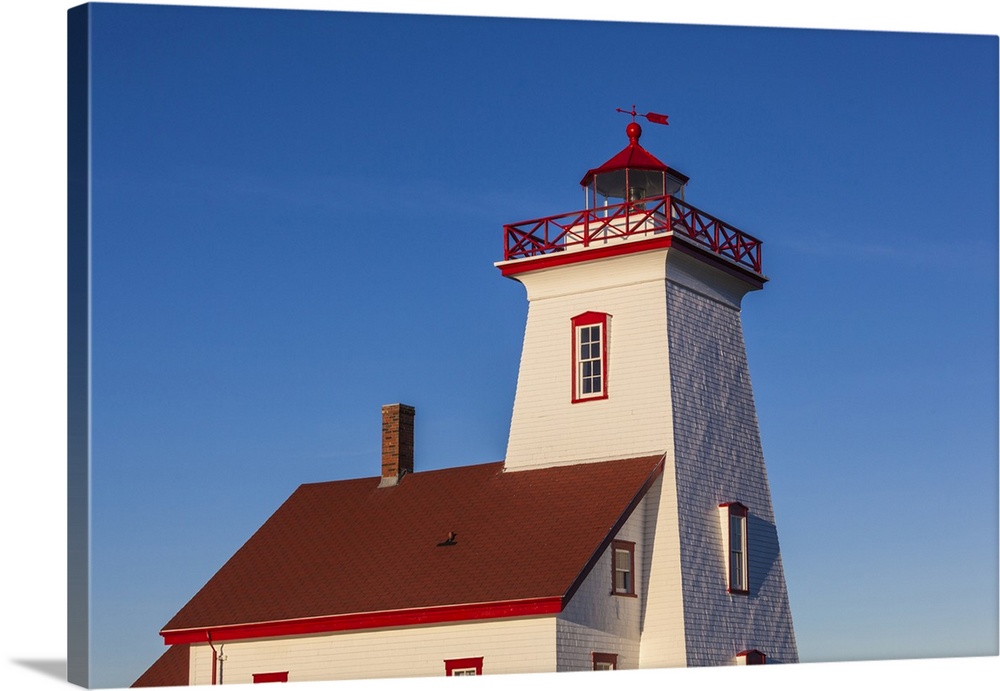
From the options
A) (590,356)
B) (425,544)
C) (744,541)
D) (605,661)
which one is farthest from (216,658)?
(744,541)

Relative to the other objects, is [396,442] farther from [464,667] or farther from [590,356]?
[464,667]

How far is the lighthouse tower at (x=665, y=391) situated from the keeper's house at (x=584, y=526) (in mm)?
34

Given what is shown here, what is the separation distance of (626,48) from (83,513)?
10.6m

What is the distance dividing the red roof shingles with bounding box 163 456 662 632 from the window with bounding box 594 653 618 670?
4.59ft

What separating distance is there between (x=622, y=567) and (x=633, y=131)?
705cm

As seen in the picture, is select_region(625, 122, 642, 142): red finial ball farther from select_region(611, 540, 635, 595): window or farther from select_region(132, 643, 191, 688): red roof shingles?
select_region(132, 643, 191, 688): red roof shingles

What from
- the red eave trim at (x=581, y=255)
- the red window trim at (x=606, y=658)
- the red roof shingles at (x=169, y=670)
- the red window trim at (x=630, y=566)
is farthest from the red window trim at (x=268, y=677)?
the red eave trim at (x=581, y=255)

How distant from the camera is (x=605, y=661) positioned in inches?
1112

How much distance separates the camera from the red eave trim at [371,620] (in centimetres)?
2755

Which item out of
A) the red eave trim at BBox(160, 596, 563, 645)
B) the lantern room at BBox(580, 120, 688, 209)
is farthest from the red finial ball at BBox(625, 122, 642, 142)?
the red eave trim at BBox(160, 596, 563, 645)

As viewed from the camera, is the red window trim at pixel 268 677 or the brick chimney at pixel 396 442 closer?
the red window trim at pixel 268 677

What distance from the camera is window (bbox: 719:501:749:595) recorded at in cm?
2998

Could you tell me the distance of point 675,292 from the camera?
30109mm

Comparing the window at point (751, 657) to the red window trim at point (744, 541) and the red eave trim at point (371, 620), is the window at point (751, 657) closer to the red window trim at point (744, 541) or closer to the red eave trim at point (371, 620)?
the red window trim at point (744, 541)
